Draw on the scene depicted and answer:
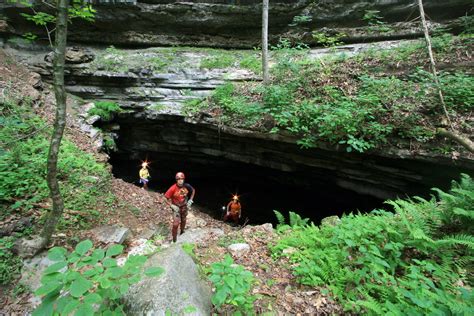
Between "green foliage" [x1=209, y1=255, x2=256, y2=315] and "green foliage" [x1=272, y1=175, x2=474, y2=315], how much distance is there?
100 cm

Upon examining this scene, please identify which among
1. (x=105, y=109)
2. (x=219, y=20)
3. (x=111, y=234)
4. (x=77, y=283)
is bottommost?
(x=111, y=234)

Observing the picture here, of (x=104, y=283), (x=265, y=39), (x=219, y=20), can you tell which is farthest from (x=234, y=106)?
(x=104, y=283)

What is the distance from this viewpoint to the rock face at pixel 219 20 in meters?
10.4

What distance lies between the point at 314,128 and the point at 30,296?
23.7 feet

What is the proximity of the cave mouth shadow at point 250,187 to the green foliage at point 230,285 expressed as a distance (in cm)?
773

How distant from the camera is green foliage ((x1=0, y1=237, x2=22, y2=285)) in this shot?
3.68 metres

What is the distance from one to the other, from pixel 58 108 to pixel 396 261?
5.49m

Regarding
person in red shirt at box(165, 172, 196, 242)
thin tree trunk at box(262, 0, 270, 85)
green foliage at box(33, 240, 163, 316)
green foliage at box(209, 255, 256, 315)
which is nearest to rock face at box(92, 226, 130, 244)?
person in red shirt at box(165, 172, 196, 242)

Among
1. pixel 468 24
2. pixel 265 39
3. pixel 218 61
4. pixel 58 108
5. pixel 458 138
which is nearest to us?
pixel 58 108

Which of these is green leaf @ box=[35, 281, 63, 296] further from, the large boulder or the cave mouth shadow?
the cave mouth shadow

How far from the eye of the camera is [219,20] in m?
11.8

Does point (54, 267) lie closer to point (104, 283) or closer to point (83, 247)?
point (83, 247)

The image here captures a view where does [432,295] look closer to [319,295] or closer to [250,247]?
[319,295]

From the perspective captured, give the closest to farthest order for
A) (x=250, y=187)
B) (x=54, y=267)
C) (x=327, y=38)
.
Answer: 1. (x=54, y=267)
2. (x=327, y=38)
3. (x=250, y=187)
